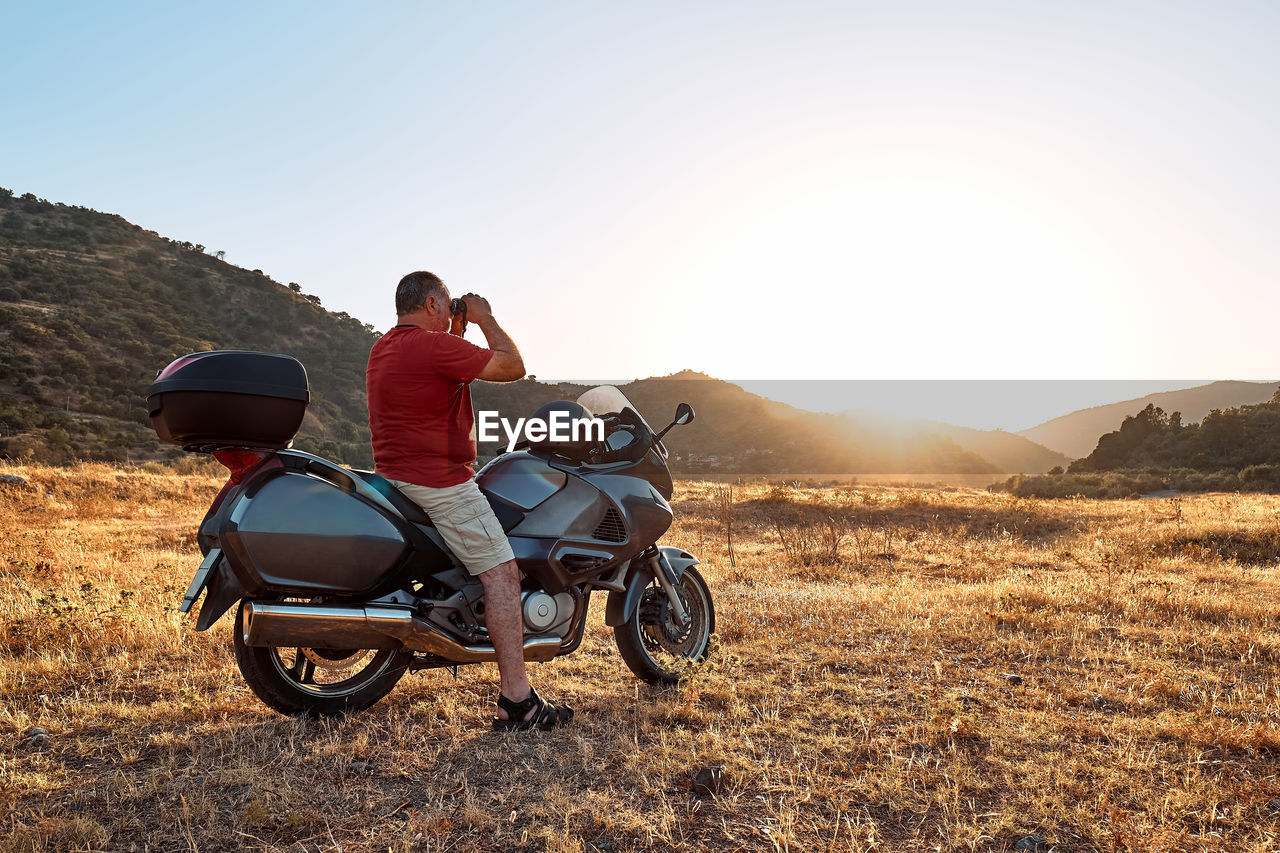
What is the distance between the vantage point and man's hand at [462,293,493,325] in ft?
12.3

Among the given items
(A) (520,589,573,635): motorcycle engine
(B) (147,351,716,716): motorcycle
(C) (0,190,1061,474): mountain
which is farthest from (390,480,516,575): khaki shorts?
(C) (0,190,1061,474): mountain

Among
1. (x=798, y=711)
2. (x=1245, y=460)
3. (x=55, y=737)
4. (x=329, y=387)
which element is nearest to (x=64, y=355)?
(x=329, y=387)

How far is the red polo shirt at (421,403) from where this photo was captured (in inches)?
140

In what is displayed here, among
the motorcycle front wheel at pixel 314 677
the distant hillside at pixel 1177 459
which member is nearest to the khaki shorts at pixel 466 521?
the motorcycle front wheel at pixel 314 677

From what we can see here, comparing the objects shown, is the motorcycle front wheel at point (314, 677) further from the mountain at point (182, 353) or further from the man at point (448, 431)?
the mountain at point (182, 353)

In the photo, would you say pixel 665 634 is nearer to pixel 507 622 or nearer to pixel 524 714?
pixel 524 714

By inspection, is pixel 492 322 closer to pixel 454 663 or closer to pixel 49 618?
pixel 454 663

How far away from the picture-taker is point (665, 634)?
4852mm

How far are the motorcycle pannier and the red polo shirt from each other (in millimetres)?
393

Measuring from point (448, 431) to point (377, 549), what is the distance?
26.7 inches

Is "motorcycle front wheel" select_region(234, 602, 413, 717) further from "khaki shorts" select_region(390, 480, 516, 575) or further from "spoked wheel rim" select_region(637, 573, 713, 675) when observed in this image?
"spoked wheel rim" select_region(637, 573, 713, 675)

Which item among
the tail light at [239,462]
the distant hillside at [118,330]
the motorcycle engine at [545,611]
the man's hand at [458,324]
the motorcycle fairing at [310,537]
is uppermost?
the distant hillside at [118,330]

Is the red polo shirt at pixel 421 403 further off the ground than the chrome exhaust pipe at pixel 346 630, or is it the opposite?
the red polo shirt at pixel 421 403

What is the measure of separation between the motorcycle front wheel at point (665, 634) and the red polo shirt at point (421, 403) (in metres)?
1.62
